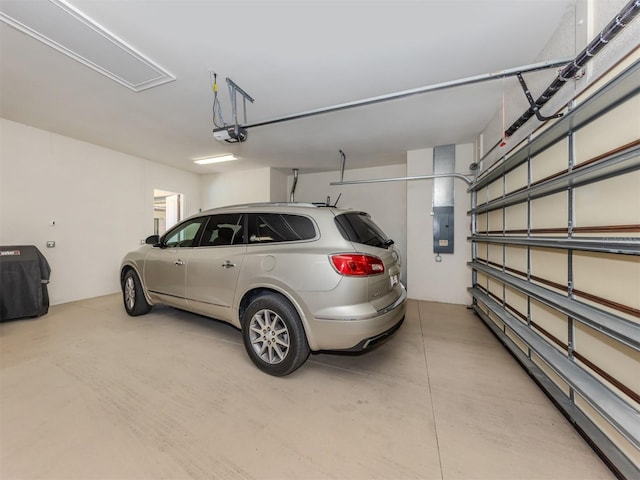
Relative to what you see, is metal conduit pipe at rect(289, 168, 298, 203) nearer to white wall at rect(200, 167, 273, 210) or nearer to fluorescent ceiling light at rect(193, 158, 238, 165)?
white wall at rect(200, 167, 273, 210)

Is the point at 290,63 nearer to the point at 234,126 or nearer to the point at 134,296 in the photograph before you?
the point at 234,126

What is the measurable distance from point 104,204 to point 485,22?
21.6 feet

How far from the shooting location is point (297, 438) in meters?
1.55

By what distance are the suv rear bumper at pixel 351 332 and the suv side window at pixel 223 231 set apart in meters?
1.29

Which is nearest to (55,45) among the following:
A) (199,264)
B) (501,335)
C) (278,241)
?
(199,264)

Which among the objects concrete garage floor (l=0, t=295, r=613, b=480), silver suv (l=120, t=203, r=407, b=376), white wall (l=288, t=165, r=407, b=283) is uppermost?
white wall (l=288, t=165, r=407, b=283)

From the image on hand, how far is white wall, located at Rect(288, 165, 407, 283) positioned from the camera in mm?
5941

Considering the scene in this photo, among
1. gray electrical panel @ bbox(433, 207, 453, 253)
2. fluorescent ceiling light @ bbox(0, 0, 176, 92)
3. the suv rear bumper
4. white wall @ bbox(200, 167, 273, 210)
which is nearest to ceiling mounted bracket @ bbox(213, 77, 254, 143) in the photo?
fluorescent ceiling light @ bbox(0, 0, 176, 92)

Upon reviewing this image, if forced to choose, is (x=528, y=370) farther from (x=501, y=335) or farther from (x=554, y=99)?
(x=554, y=99)

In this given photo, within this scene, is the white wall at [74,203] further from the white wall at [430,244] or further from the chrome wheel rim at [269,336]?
the white wall at [430,244]

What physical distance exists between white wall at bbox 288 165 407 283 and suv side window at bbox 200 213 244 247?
4062mm

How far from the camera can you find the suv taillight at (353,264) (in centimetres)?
200

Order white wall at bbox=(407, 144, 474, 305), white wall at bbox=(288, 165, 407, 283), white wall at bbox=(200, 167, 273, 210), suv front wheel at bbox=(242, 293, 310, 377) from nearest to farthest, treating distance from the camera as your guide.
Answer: suv front wheel at bbox=(242, 293, 310, 377) < white wall at bbox=(407, 144, 474, 305) < white wall at bbox=(288, 165, 407, 283) < white wall at bbox=(200, 167, 273, 210)

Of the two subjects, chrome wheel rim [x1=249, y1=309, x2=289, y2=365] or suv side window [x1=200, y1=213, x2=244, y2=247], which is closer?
chrome wheel rim [x1=249, y1=309, x2=289, y2=365]
